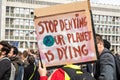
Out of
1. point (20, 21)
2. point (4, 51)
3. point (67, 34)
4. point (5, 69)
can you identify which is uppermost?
point (67, 34)

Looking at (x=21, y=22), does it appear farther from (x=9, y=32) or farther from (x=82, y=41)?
(x=82, y=41)

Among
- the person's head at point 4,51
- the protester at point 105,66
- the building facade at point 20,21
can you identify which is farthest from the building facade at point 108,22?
the protester at point 105,66

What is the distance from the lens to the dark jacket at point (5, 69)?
6670 millimetres

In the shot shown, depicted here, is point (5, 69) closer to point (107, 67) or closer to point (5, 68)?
point (5, 68)

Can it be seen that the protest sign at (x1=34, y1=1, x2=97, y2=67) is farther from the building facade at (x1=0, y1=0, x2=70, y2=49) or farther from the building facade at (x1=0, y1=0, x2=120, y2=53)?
the building facade at (x1=0, y1=0, x2=70, y2=49)

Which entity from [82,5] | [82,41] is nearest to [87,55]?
[82,41]

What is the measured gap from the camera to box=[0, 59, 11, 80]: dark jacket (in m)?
6.67

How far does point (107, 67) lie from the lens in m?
6.48

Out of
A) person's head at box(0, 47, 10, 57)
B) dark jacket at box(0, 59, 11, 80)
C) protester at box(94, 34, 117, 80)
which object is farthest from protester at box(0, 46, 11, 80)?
protester at box(94, 34, 117, 80)

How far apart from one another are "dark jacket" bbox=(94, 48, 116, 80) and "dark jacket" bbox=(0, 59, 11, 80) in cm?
113

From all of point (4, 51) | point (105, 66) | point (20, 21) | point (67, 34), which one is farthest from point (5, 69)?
point (20, 21)

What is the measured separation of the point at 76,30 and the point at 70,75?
3.05 feet

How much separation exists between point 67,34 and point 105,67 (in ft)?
3.89

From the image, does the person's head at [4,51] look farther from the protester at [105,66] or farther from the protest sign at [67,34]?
the protest sign at [67,34]
